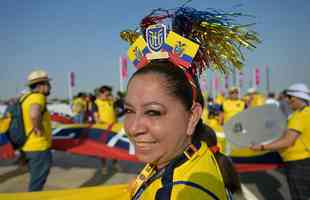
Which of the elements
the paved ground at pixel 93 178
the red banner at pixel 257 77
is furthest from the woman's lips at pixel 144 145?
the red banner at pixel 257 77

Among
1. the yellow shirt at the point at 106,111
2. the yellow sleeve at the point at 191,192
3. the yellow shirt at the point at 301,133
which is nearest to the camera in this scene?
the yellow sleeve at the point at 191,192

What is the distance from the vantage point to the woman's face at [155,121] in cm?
131

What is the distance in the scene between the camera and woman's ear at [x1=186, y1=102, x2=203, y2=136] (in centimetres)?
139

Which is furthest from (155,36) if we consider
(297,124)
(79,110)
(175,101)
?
(79,110)

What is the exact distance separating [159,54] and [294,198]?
280 centimetres

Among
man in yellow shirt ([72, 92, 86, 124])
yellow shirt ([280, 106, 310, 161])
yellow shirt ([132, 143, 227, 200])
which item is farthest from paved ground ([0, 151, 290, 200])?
yellow shirt ([132, 143, 227, 200])

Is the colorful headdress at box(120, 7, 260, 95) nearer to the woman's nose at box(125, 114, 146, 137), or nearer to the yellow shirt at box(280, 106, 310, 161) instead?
the woman's nose at box(125, 114, 146, 137)

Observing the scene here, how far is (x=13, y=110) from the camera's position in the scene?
181 inches

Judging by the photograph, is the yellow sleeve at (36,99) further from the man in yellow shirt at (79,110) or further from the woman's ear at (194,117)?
the man in yellow shirt at (79,110)

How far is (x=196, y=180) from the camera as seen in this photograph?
116 cm

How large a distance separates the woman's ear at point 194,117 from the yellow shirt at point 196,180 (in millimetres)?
81

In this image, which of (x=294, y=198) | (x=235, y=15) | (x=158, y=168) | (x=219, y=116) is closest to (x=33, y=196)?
(x=158, y=168)

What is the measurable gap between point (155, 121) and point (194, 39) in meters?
0.62

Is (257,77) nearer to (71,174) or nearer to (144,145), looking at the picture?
(71,174)
